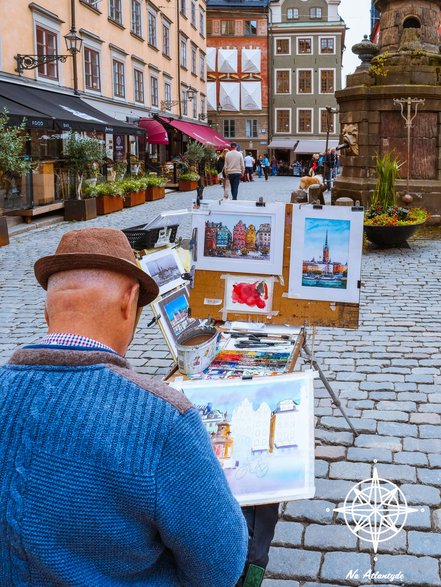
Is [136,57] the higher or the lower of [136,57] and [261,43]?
the lower

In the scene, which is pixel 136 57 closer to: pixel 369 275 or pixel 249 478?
pixel 369 275

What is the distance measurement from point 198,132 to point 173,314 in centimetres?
3530

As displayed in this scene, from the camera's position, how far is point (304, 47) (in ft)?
183

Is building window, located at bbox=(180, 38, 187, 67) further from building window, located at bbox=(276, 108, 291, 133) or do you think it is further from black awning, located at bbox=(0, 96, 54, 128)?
black awning, located at bbox=(0, 96, 54, 128)

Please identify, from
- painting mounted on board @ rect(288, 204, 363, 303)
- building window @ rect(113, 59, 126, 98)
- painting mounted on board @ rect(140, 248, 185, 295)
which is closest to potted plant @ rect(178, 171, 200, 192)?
building window @ rect(113, 59, 126, 98)

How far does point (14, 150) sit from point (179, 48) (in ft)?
88.1

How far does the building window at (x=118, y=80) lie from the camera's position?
2748cm

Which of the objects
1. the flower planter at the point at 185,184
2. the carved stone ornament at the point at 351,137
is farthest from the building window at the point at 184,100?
the carved stone ornament at the point at 351,137

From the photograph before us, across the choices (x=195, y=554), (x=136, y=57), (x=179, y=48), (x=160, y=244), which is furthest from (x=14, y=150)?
(x=179, y=48)

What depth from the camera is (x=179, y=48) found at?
1513 inches

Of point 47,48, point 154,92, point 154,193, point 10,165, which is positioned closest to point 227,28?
point 154,92

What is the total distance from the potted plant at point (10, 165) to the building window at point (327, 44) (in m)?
44.9

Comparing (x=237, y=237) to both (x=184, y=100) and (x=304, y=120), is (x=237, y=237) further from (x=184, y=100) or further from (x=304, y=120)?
(x=304, y=120)

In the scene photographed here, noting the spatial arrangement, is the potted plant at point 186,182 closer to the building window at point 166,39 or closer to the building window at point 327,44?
the building window at point 166,39
